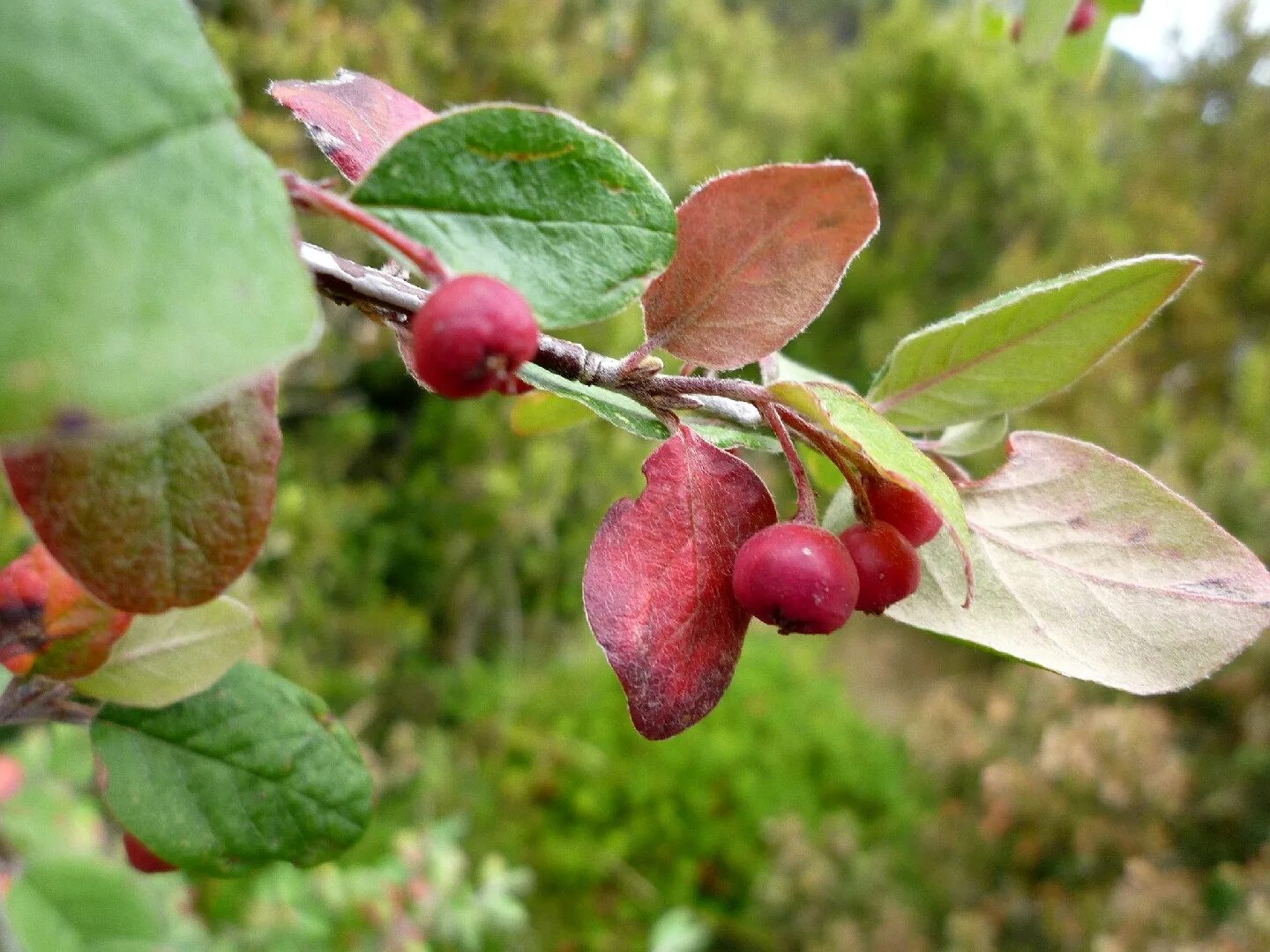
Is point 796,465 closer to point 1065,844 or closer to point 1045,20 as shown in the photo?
point 1045,20

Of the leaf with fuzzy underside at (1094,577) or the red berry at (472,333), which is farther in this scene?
the leaf with fuzzy underside at (1094,577)

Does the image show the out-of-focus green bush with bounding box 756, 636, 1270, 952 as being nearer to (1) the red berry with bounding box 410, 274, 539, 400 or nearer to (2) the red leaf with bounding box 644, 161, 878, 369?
(2) the red leaf with bounding box 644, 161, 878, 369

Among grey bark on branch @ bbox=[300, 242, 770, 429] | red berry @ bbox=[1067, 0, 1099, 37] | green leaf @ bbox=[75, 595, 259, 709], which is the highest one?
red berry @ bbox=[1067, 0, 1099, 37]

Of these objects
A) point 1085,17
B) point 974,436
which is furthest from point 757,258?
point 1085,17

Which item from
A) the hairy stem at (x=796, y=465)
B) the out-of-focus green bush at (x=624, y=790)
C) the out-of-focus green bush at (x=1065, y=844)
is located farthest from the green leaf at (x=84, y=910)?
the out-of-focus green bush at (x=624, y=790)

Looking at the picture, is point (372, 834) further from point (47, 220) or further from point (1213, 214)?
point (1213, 214)

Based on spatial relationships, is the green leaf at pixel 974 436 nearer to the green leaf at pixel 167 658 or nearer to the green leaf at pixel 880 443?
the green leaf at pixel 880 443

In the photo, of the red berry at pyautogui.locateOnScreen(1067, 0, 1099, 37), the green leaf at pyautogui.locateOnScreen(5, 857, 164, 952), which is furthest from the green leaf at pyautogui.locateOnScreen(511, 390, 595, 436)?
the red berry at pyautogui.locateOnScreen(1067, 0, 1099, 37)
